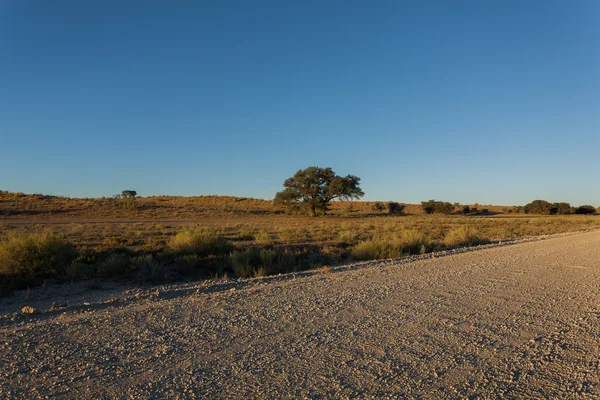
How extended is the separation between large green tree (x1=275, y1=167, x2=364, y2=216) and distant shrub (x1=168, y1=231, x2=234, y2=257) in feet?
134

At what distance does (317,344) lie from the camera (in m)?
5.36

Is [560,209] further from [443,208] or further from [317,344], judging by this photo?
[317,344]

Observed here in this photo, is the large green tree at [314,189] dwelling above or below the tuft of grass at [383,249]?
above

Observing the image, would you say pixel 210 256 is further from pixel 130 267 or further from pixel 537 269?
pixel 537 269

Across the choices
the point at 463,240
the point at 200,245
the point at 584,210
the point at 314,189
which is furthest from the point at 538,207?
the point at 200,245

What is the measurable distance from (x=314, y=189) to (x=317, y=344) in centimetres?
5421

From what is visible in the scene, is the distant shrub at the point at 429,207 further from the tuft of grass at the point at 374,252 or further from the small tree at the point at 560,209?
the tuft of grass at the point at 374,252

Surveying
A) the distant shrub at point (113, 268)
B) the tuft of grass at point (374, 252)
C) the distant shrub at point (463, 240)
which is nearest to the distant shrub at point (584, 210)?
the distant shrub at point (463, 240)

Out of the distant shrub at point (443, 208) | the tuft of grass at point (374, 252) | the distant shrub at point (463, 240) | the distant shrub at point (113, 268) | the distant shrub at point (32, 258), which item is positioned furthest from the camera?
the distant shrub at point (443, 208)

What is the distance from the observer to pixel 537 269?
11641 mm

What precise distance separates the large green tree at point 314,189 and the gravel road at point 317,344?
50.1 metres

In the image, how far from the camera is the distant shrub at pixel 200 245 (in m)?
17.3

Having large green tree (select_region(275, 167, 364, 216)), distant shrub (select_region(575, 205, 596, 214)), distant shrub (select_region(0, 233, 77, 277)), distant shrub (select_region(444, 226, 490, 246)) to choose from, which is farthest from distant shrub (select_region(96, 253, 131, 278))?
distant shrub (select_region(575, 205, 596, 214))

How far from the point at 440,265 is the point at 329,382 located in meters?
9.32
